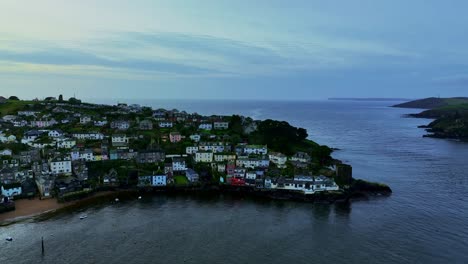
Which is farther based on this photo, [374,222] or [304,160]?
[304,160]

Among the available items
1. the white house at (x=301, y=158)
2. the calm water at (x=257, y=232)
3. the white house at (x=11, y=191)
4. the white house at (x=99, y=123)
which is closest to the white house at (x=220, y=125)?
the white house at (x=99, y=123)

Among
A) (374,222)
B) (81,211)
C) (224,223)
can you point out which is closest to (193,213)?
(224,223)

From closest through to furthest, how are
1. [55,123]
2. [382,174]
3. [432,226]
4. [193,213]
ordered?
[432,226] < [193,213] < [382,174] < [55,123]

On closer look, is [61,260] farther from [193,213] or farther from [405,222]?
[405,222]

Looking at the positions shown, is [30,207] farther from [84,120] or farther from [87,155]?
[84,120]

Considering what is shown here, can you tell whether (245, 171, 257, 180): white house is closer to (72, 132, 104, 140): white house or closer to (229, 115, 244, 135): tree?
(229, 115, 244, 135): tree
